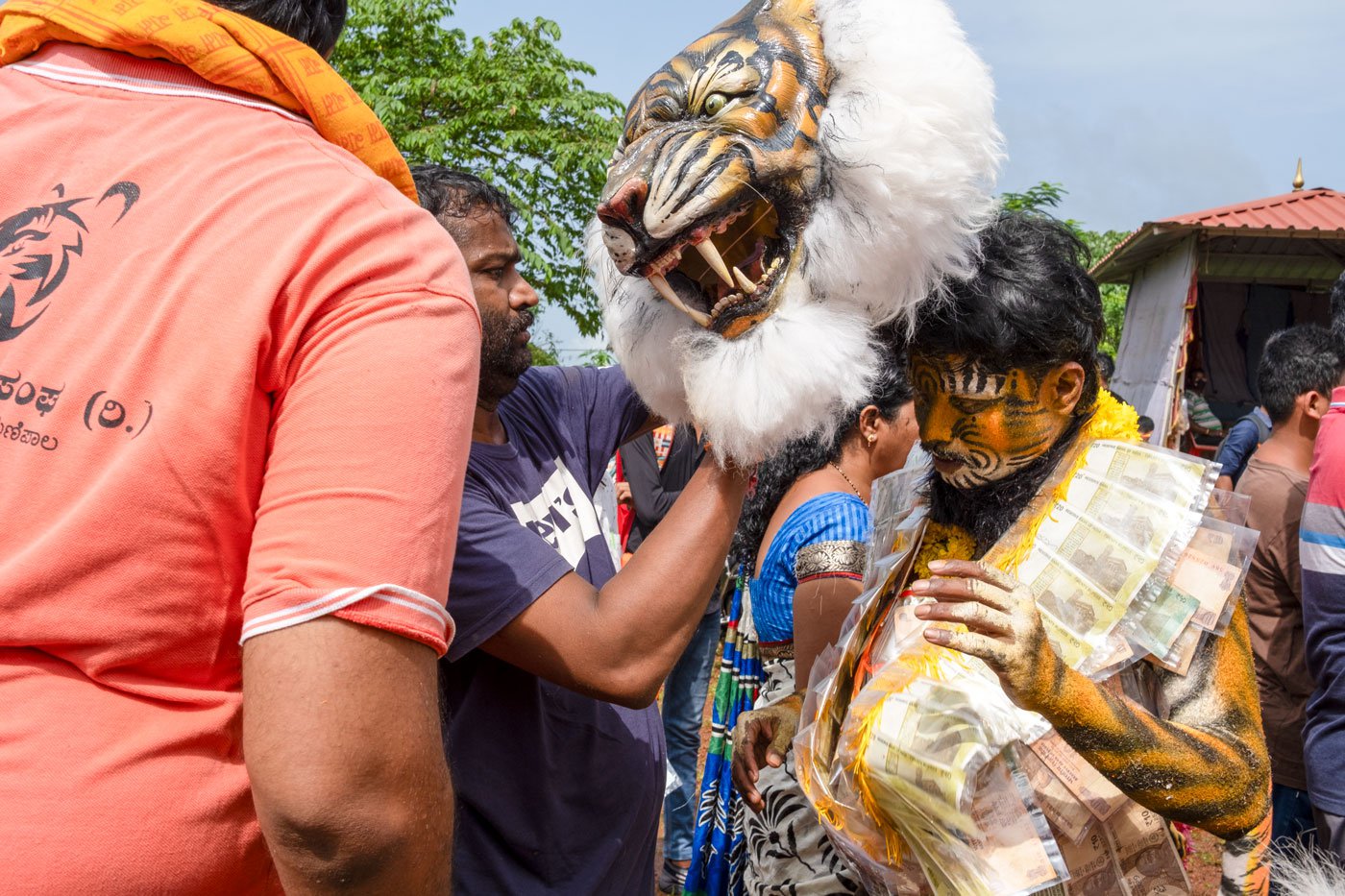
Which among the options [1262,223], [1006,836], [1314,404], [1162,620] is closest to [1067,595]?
[1162,620]

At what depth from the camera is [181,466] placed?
3.21ft

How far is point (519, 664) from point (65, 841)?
2.90 ft

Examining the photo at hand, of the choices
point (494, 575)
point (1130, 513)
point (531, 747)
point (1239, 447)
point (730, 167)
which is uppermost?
point (730, 167)

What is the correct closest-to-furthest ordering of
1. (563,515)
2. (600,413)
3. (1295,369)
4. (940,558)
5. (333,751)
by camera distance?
(333,751) < (940,558) < (563,515) < (600,413) < (1295,369)

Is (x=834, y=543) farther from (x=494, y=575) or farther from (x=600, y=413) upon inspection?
(x=494, y=575)

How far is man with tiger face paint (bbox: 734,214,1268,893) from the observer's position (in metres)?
1.37

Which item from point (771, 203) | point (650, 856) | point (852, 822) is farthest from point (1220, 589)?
point (650, 856)

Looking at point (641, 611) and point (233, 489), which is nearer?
point (233, 489)

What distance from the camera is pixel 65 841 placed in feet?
3.11

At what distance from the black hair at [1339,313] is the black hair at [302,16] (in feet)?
10.5

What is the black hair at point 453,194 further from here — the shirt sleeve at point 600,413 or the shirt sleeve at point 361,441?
the shirt sleeve at point 361,441

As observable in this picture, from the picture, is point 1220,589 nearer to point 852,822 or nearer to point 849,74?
point 852,822

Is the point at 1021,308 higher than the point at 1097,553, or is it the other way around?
the point at 1021,308

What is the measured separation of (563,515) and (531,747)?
1.56 feet
